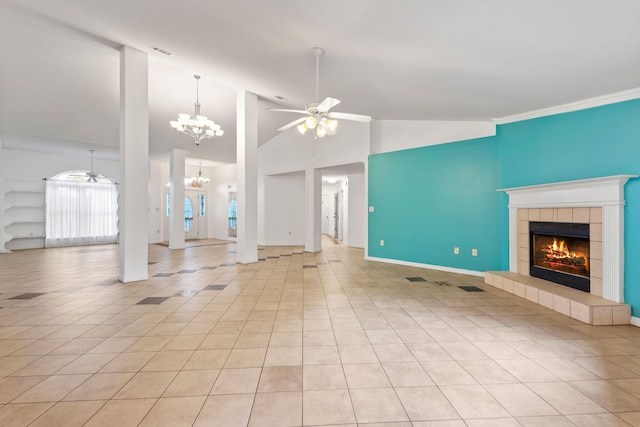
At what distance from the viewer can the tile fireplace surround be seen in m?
3.04

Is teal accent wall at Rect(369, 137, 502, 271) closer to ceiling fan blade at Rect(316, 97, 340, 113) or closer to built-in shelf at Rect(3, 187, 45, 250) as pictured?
ceiling fan blade at Rect(316, 97, 340, 113)

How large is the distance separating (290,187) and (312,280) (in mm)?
5335

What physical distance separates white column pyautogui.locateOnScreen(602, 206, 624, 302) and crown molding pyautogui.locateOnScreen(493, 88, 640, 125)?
1.30m

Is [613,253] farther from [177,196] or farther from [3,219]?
[3,219]

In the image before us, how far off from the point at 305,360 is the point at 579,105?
4609 millimetres

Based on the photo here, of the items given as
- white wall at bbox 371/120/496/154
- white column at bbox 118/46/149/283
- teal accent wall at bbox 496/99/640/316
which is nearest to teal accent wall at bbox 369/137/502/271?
white wall at bbox 371/120/496/154

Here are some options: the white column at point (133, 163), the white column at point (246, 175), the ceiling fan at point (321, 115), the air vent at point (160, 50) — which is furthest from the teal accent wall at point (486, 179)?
the white column at point (133, 163)

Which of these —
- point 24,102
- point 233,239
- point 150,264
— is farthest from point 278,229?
point 24,102

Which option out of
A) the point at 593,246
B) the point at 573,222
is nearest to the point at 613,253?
the point at 593,246

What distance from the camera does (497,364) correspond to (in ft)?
7.09

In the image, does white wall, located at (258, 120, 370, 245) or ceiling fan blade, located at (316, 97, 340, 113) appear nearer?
ceiling fan blade, located at (316, 97, 340, 113)

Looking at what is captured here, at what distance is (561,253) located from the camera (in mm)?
3836

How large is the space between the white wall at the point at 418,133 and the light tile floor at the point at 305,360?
3129mm

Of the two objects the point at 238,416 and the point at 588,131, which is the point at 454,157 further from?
the point at 238,416
